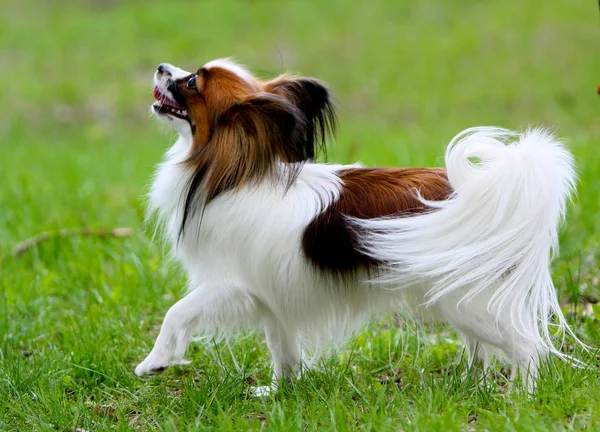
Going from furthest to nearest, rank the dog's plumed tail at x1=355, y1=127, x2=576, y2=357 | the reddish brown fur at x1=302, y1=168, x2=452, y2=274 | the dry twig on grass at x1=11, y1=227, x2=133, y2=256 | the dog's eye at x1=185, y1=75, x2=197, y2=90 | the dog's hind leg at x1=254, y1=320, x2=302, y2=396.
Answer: the dry twig on grass at x1=11, y1=227, x2=133, y2=256
the dog's hind leg at x1=254, y1=320, x2=302, y2=396
the dog's eye at x1=185, y1=75, x2=197, y2=90
the reddish brown fur at x1=302, y1=168, x2=452, y2=274
the dog's plumed tail at x1=355, y1=127, x2=576, y2=357

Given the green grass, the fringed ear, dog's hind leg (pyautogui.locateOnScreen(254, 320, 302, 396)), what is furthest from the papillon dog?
the green grass

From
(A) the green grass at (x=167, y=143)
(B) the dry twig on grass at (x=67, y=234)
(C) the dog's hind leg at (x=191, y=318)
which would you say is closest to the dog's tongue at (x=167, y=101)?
(A) the green grass at (x=167, y=143)

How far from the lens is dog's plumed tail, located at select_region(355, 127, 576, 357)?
3416mm

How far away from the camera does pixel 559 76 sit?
13.2 metres

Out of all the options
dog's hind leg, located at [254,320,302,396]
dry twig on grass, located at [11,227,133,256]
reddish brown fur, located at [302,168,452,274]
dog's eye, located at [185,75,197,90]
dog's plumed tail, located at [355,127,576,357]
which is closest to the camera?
dog's plumed tail, located at [355,127,576,357]

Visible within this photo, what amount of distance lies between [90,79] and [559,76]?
7849 millimetres

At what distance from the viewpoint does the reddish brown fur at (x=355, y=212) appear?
11.6ft

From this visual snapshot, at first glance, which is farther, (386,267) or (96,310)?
(96,310)

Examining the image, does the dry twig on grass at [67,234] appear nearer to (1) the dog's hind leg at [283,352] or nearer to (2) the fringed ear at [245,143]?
(1) the dog's hind leg at [283,352]

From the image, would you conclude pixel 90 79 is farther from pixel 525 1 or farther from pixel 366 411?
pixel 366 411

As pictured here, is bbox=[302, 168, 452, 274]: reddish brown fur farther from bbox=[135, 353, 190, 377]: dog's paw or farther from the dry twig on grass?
the dry twig on grass

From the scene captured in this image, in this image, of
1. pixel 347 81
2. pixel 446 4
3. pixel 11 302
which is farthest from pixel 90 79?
pixel 11 302

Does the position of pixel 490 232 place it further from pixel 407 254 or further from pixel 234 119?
pixel 234 119

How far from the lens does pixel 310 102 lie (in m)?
3.83
